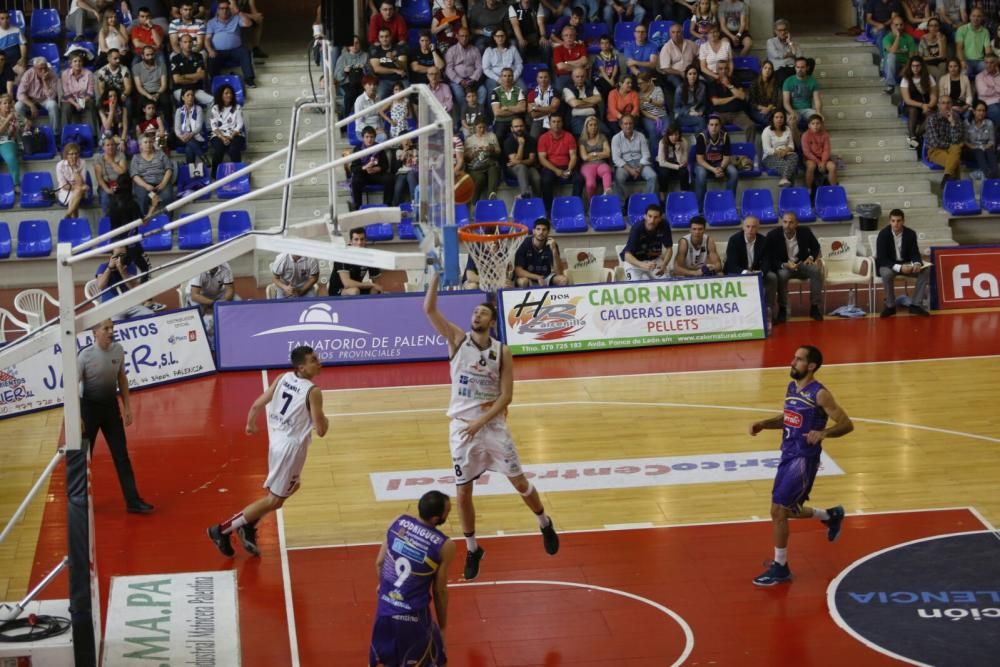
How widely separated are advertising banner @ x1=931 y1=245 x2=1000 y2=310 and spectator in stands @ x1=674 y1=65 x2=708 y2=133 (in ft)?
16.5

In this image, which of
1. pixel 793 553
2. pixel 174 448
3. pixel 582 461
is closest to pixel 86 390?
pixel 174 448

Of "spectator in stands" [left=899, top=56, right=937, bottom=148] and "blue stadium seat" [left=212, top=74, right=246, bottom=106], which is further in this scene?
"spectator in stands" [left=899, top=56, right=937, bottom=148]

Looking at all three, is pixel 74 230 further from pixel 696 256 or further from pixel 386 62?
A: pixel 696 256

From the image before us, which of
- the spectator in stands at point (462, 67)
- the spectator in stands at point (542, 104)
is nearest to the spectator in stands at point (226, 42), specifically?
the spectator in stands at point (462, 67)

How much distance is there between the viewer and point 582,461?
569 inches

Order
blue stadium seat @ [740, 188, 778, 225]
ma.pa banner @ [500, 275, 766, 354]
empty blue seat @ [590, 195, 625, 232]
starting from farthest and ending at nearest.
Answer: blue stadium seat @ [740, 188, 778, 225] → empty blue seat @ [590, 195, 625, 232] → ma.pa banner @ [500, 275, 766, 354]

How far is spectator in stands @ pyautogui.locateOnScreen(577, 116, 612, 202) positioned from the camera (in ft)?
74.7

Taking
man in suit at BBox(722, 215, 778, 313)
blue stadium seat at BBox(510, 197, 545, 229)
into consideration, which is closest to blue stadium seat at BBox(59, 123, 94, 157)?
blue stadium seat at BBox(510, 197, 545, 229)

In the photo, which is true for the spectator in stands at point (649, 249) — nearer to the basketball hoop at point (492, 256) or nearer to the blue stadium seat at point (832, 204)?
the basketball hoop at point (492, 256)

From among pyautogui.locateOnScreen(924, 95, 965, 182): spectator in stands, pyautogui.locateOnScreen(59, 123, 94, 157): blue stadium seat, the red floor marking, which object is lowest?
the red floor marking

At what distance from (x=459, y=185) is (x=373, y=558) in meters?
3.14

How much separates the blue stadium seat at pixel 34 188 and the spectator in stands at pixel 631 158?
28.7ft

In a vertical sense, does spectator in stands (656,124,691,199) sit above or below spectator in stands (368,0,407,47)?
below

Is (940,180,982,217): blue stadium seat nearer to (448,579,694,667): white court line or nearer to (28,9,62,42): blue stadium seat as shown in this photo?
(448,579,694,667): white court line
